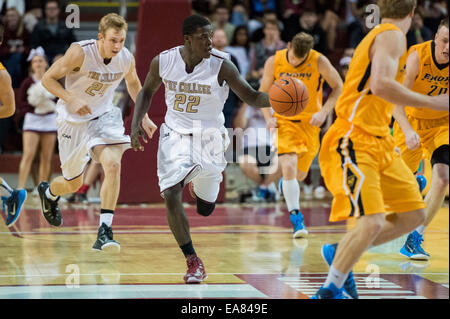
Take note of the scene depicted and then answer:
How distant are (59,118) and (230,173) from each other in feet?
15.7

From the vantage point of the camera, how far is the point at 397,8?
16.3ft

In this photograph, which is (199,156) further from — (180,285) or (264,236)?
(264,236)

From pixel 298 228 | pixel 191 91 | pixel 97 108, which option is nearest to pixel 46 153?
pixel 97 108

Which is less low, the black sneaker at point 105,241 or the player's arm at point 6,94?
the player's arm at point 6,94

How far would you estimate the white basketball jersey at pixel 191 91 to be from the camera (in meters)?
6.09

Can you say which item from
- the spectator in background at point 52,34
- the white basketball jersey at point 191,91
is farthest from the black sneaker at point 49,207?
the spectator in background at point 52,34

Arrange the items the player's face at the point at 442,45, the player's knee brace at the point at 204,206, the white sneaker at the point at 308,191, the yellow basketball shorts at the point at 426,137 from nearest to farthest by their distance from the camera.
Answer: the player's knee brace at the point at 204,206 → the player's face at the point at 442,45 → the yellow basketball shorts at the point at 426,137 → the white sneaker at the point at 308,191

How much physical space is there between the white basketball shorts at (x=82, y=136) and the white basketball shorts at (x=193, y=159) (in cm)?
111

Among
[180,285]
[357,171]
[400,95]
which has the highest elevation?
[400,95]

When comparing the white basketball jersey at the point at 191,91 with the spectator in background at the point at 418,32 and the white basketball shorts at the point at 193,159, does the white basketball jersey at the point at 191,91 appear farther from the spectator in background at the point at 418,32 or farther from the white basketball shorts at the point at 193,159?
the spectator in background at the point at 418,32

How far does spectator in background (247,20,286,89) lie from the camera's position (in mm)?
12180

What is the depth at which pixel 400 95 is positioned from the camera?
4785 millimetres

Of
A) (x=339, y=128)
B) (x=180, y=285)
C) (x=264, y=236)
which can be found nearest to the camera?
(x=339, y=128)

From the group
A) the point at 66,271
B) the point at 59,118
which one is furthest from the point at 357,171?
the point at 59,118
